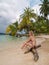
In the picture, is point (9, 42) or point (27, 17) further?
point (27, 17)

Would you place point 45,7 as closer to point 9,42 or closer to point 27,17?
point 27,17

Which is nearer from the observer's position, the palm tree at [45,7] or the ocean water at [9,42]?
the ocean water at [9,42]

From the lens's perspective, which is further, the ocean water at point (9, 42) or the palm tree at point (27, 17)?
the palm tree at point (27, 17)

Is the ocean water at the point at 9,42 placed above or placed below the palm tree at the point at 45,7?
below

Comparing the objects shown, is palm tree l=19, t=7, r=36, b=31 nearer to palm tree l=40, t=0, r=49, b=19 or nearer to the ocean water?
palm tree l=40, t=0, r=49, b=19

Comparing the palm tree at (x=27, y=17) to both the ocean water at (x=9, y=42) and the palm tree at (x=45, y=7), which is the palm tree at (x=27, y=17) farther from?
the ocean water at (x=9, y=42)

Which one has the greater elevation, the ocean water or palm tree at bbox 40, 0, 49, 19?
palm tree at bbox 40, 0, 49, 19

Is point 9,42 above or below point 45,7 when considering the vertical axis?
below

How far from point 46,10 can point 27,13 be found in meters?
5.54

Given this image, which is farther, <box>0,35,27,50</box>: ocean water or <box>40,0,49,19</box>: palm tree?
<box>40,0,49,19</box>: palm tree

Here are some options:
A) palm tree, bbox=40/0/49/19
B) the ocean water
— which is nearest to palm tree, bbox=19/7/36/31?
palm tree, bbox=40/0/49/19

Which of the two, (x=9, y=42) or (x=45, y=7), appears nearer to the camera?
(x=9, y=42)

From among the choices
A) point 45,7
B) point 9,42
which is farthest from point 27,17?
point 9,42

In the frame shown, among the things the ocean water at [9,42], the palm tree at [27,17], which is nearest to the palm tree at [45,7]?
the palm tree at [27,17]
